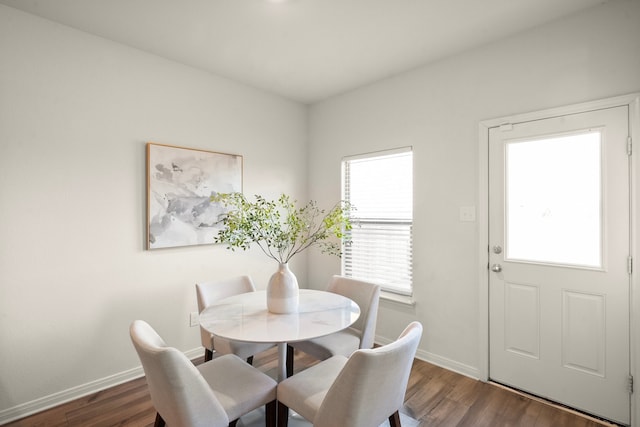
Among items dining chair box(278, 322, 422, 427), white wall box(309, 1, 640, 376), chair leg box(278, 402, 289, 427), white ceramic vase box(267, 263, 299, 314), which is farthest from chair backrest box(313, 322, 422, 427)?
white wall box(309, 1, 640, 376)

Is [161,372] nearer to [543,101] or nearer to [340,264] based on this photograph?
[340,264]

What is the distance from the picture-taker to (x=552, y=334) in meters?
2.23

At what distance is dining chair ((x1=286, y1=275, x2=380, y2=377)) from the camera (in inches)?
84.4

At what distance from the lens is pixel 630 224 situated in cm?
196

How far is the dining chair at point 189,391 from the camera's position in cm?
126

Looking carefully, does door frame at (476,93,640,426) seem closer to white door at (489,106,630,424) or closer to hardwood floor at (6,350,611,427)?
white door at (489,106,630,424)

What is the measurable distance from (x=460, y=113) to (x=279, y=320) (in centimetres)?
217

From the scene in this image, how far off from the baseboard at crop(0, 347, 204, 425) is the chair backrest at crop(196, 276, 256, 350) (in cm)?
67

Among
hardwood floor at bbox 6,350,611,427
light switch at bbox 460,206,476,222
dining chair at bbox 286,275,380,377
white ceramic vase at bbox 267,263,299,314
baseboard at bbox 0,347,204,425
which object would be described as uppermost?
light switch at bbox 460,206,476,222

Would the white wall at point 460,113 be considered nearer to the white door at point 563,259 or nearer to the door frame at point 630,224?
the door frame at point 630,224

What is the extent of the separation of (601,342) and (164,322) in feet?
10.5

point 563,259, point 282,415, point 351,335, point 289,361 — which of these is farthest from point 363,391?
point 563,259

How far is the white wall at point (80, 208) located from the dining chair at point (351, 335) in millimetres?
1292

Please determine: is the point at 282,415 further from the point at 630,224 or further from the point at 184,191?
the point at 630,224
